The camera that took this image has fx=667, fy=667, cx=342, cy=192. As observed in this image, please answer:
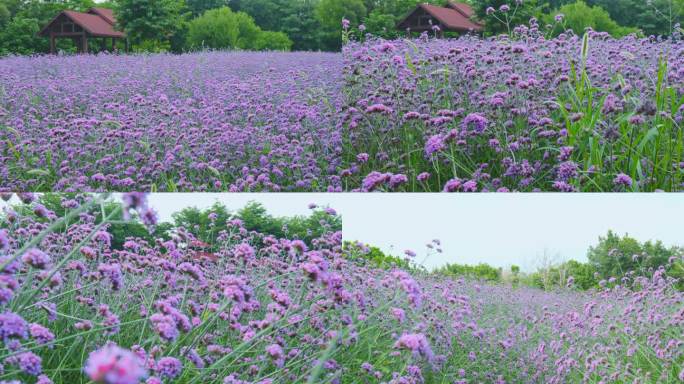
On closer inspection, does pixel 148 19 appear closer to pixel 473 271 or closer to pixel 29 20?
pixel 29 20

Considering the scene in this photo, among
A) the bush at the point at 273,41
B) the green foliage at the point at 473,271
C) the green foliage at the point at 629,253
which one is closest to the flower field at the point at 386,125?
the bush at the point at 273,41

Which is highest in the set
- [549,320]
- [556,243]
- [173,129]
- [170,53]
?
[170,53]

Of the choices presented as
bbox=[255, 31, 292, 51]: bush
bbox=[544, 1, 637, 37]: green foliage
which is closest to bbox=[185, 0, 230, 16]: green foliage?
bbox=[255, 31, 292, 51]: bush

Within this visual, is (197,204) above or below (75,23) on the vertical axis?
below

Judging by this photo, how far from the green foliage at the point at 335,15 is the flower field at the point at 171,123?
12 cm

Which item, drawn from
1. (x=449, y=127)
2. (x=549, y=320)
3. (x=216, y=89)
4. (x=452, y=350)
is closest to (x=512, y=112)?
(x=449, y=127)

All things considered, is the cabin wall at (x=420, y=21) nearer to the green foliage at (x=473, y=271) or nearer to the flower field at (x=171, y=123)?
Answer: the flower field at (x=171, y=123)

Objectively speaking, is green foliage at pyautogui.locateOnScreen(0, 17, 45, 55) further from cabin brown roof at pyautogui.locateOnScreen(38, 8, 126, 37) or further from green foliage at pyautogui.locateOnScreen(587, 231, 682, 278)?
green foliage at pyautogui.locateOnScreen(587, 231, 682, 278)

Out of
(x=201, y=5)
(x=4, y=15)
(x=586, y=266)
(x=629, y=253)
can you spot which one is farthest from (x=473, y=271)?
(x=4, y=15)

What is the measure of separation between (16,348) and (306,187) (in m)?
1.85

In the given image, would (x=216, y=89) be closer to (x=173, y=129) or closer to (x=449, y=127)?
(x=173, y=129)

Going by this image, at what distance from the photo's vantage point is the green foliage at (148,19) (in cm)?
397

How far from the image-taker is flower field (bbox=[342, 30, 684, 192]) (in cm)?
299

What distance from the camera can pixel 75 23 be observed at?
162 inches
